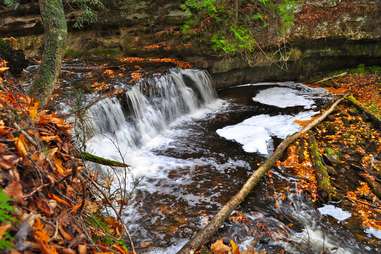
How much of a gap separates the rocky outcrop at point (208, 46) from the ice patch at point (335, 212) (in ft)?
26.1

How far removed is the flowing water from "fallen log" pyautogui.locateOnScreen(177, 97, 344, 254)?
189 mm

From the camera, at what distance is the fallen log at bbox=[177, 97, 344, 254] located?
4302mm

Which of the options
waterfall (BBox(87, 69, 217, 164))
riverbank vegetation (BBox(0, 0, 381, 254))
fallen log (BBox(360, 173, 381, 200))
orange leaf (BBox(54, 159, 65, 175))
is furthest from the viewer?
waterfall (BBox(87, 69, 217, 164))

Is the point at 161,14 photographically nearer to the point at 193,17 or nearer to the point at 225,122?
the point at 193,17

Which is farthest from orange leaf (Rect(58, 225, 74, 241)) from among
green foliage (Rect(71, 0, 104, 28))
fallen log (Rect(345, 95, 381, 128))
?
fallen log (Rect(345, 95, 381, 128))

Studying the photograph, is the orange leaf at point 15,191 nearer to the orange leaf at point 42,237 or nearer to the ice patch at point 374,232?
the orange leaf at point 42,237

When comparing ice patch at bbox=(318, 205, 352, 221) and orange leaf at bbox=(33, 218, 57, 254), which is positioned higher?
orange leaf at bbox=(33, 218, 57, 254)

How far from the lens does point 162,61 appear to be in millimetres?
12359

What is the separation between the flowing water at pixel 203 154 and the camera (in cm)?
504

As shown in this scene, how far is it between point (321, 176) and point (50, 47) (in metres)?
5.06

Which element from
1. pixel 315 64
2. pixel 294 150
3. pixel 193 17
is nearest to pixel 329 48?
pixel 315 64

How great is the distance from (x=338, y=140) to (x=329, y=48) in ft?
21.2

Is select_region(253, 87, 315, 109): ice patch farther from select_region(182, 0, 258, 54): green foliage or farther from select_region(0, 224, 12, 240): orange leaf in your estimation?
select_region(0, 224, 12, 240): orange leaf

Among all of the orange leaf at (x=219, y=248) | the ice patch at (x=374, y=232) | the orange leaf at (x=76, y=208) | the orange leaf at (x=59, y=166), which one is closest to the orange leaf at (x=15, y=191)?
the orange leaf at (x=76, y=208)
